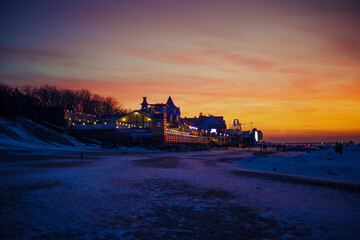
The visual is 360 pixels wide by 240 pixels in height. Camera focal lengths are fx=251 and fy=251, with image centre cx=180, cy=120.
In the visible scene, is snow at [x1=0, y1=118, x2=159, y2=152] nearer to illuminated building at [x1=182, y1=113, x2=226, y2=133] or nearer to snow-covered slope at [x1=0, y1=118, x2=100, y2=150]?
snow-covered slope at [x1=0, y1=118, x2=100, y2=150]

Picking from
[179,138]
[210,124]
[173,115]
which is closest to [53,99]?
[173,115]

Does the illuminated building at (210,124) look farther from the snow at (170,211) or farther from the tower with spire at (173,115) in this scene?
the snow at (170,211)

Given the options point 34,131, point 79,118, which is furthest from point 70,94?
point 34,131

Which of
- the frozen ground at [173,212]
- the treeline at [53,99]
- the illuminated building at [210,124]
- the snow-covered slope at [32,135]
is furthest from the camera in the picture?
the illuminated building at [210,124]

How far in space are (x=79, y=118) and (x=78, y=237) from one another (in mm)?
63699

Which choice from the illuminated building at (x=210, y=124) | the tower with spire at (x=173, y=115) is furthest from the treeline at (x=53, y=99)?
the illuminated building at (x=210, y=124)

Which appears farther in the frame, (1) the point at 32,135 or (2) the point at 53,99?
(2) the point at 53,99

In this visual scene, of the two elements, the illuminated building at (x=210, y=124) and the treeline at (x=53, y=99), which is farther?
the illuminated building at (x=210, y=124)

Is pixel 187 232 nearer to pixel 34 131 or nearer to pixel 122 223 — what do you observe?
pixel 122 223

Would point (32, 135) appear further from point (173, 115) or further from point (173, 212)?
point (173, 115)

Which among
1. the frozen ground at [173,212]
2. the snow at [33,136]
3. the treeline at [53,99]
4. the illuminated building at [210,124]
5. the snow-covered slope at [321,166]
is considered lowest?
the snow-covered slope at [321,166]

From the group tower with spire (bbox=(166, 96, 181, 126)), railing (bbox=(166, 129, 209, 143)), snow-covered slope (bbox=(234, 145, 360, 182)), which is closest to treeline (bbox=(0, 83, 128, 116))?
tower with spire (bbox=(166, 96, 181, 126))

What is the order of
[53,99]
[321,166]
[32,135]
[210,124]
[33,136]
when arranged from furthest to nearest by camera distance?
1. [210,124]
2. [53,99]
3. [32,135]
4. [33,136]
5. [321,166]

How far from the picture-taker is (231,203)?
7.33 meters
